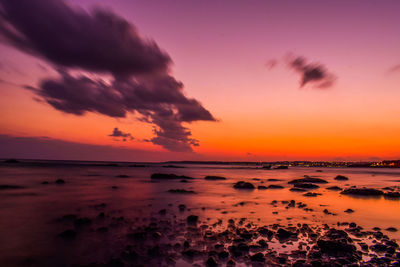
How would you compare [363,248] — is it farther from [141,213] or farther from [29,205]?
[29,205]

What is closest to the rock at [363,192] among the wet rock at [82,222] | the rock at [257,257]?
the rock at [257,257]

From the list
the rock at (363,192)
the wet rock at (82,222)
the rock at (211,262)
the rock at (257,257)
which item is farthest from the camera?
the rock at (363,192)

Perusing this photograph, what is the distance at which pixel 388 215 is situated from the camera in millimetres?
14273

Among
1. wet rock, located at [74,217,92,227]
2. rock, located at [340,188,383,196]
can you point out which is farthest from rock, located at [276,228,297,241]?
rock, located at [340,188,383,196]

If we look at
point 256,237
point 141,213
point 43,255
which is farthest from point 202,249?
point 141,213

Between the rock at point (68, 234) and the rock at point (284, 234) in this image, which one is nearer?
the rock at point (284, 234)

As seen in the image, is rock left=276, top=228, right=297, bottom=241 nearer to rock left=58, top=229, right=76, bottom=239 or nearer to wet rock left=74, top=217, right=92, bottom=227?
rock left=58, top=229, right=76, bottom=239

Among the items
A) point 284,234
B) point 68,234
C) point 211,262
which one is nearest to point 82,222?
point 68,234

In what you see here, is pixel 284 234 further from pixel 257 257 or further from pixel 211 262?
pixel 211 262

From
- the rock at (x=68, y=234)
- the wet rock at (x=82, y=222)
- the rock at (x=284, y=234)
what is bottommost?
the wet rock at (x=82, y=222)

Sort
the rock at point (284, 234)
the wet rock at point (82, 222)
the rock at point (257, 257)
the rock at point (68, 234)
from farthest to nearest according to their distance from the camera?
the wet rock at point (82, 222) → the rock at point (68, 234) → the rock at point (284, 234) → the rock at point (257, 257)

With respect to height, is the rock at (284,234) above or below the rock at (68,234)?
above

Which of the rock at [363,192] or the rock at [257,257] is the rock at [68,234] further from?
the rock at [363,192]

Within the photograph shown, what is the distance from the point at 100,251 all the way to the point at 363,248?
9213 millimetres
